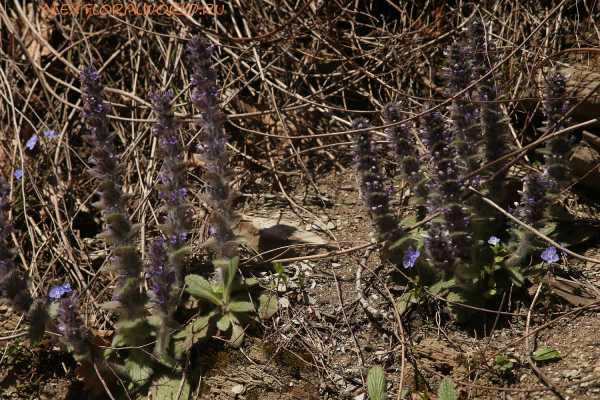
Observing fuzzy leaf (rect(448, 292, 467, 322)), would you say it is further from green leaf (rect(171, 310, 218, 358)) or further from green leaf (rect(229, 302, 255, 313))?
green leaf (rect(171, 310, 218, 358))

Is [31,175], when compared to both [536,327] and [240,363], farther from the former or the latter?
[536,327]

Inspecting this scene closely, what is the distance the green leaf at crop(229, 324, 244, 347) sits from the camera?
3.27 metres

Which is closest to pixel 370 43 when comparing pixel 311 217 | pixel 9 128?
pixel 311 217

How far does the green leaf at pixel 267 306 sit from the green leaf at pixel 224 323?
9.6 inches

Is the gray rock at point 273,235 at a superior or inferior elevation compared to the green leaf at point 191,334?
superior

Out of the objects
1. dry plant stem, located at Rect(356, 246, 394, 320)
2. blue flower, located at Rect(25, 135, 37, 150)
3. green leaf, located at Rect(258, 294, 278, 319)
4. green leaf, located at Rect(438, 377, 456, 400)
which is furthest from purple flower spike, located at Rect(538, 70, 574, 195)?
blue flower, located at Rect(25, 135, 37, 150)

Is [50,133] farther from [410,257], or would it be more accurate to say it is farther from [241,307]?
[410,257]

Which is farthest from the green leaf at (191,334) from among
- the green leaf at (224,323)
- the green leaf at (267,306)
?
the green leaf at (267,306)

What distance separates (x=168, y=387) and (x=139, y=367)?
244 mm

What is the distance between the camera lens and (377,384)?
288cm

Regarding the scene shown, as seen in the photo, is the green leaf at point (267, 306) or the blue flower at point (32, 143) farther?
the blue flower at point (32, 143)

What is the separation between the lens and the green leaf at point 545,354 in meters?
2.81

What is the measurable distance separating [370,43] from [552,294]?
3.07m

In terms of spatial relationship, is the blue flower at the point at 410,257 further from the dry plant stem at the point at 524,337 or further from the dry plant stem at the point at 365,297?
the dry plant stem at the point at 524,337
